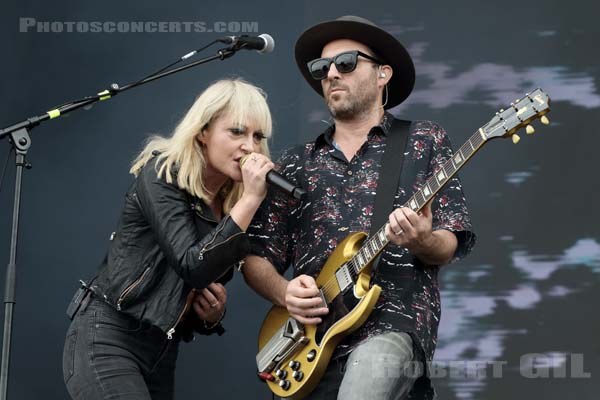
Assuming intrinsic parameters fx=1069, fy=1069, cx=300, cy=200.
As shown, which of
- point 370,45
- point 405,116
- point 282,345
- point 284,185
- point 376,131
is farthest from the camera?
point 405,116

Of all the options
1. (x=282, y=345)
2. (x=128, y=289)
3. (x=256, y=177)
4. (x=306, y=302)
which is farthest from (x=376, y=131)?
(x=128, y=289)

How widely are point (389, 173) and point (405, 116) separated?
0.84 meters

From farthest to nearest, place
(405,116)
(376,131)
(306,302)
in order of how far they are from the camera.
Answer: (405,116)
(376,131)
(306,302)

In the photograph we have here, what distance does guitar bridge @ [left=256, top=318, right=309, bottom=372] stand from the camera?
3.97m

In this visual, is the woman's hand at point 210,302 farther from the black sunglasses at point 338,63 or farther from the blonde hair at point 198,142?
the black sunglasses at point 338,63

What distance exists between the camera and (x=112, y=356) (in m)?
3.72

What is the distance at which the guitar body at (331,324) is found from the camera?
12.4 ft

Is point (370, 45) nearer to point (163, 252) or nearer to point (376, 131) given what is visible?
point (376, 131)

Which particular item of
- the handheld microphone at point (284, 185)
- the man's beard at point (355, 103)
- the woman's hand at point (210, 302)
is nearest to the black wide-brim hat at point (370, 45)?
the man's beard at point (355, 103)

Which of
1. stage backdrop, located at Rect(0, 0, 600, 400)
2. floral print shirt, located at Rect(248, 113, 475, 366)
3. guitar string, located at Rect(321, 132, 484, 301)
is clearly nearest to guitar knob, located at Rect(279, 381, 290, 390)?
floral print shirt, located at Rect(248, 113, 475, 366)

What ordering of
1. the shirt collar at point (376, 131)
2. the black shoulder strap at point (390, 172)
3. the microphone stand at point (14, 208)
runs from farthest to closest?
the shirt collar at point (376, 131)
the black shoulder strap at point (390, 172)
the microphone stand at point (14, 208)

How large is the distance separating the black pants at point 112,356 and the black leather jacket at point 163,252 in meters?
0.07

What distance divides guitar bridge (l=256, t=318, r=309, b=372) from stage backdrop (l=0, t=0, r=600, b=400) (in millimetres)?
809

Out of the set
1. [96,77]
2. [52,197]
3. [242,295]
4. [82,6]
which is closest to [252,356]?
[242,295]
